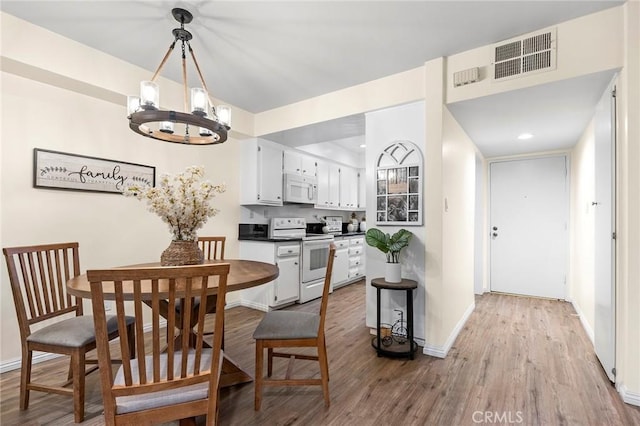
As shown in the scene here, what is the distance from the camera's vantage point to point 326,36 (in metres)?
2.40

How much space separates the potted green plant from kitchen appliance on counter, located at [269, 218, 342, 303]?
5.14ft

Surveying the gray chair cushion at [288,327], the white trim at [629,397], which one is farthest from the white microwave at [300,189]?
the white trim at [629,397]

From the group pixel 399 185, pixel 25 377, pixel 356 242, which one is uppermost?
pixel 399 185

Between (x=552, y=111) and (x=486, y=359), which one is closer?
(x=486, y=359)

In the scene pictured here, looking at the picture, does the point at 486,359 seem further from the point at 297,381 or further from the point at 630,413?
the point at 297,381

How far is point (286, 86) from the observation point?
10.8ft

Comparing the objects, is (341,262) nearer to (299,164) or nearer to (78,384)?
(299,164)

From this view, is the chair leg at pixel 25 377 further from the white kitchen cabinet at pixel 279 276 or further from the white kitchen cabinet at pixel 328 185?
the white kitchen cabinet at pixel 328 185

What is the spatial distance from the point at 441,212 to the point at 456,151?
0.84 meters

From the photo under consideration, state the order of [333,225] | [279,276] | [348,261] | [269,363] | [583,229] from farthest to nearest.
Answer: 1. [333,225]
2. [348,261]
3. [279,276]
4. [583,229]
5. [269,363]

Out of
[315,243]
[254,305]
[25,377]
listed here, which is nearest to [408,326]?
[315,243]

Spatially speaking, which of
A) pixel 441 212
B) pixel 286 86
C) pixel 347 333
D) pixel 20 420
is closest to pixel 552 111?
pixel 441 212

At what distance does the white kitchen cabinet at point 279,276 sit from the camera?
3896mm

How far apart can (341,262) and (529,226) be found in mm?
2855
